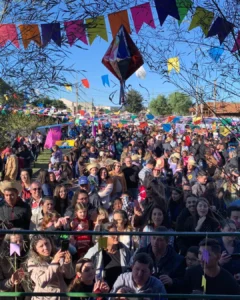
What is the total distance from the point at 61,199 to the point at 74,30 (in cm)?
319

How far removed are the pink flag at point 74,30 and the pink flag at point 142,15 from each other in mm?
539

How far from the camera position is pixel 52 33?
3723 mm

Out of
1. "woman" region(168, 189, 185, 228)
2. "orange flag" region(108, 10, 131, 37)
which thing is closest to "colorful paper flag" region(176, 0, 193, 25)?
"orange flag" region(108, 10, 131, 37)

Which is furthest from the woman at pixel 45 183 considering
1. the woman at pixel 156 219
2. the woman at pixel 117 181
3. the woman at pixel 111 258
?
the woman at pixel 111 258

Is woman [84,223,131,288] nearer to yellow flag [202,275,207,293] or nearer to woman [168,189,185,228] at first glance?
yellow flag [202,275,207,293]

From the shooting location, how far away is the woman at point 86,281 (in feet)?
11.3

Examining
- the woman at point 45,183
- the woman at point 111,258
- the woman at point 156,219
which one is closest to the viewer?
the woman at point 111,258

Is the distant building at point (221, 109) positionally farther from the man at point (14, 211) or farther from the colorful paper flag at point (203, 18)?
the man at point (14, 211)

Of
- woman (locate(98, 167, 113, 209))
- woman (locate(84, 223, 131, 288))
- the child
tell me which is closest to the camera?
woman (locate(84, 223, 131, 288))

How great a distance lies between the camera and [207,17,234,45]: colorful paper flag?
2939 mm

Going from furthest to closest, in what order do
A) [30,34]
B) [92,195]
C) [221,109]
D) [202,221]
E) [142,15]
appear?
[92,195]
[202,221]
[142,15]
[30,34]
[221,109]

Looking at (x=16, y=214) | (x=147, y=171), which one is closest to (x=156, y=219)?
(x=16, y=214)

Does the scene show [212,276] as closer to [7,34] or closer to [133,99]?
[133,99]

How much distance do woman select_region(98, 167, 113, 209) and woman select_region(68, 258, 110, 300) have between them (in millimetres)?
3291
